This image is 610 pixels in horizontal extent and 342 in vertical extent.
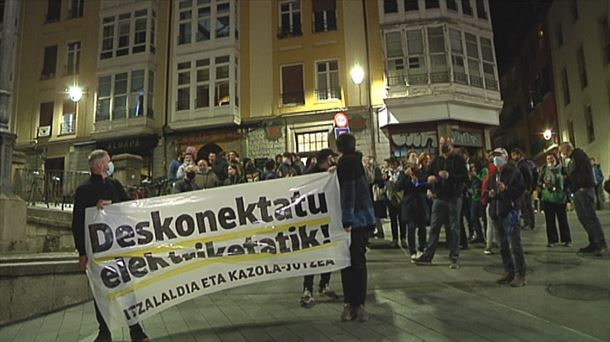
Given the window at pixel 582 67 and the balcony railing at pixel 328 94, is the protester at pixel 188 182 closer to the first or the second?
the balcony railing at pixel 328 94

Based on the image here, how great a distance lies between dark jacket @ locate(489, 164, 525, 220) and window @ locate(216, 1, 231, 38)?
Result: 1958 centimetres

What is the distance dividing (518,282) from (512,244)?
21.6 inches

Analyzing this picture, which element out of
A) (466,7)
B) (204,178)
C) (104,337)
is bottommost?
(104,337)

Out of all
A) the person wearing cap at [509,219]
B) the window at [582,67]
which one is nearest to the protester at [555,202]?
the person wearing cap at [509,219]

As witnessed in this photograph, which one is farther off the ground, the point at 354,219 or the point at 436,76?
the point at 436,76

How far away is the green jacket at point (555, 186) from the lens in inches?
353

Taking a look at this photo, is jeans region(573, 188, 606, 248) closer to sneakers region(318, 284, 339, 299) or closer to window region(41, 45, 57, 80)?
sneakers region(318, 284, 339, 299)

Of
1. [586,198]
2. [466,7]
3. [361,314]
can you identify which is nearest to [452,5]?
[466,7]

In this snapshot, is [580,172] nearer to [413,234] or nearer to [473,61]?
[413,234]

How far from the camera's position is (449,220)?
7434mm

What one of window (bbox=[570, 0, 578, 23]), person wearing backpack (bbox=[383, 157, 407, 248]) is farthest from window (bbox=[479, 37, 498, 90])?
person wearing backpack (bbox=[383, 157, 407, 248])

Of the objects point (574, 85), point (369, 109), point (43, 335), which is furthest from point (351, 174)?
point (574, 85)

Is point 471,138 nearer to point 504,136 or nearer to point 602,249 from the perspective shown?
point 602,249

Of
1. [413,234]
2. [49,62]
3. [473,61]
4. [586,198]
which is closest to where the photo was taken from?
[586,198]
